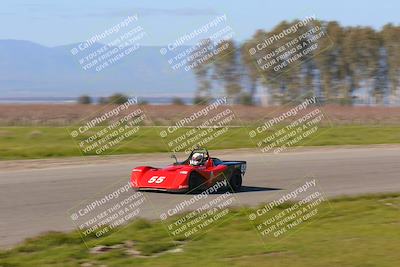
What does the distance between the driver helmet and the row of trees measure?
183 feet

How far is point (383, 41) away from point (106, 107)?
39.2 meters

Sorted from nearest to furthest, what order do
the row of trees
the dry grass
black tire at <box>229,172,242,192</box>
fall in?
black tire at <box>229,172,242,192</box> < the dry grass < the row of trees

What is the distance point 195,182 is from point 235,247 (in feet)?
19.3

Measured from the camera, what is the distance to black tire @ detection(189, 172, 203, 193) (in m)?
16.0

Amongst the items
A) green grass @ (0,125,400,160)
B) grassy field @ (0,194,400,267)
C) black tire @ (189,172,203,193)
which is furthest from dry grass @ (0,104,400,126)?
grassy field @ (0,194,400,267)

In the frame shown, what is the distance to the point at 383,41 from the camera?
265 ft

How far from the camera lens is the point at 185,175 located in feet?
52.3

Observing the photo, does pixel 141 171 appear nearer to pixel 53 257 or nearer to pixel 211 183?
pixel 211 183

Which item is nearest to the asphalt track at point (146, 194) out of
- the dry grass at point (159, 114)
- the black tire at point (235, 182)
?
the black tire at point (235, 182)

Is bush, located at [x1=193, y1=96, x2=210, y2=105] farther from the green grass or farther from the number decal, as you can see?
the number decal

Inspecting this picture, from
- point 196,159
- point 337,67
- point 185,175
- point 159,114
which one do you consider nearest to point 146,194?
point 185,175

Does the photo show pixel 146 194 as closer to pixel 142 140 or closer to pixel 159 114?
pixel 142 140

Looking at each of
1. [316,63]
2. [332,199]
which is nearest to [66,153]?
[332,199]

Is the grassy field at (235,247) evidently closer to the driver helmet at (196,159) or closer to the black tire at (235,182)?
the driver helmet at (196,159)
